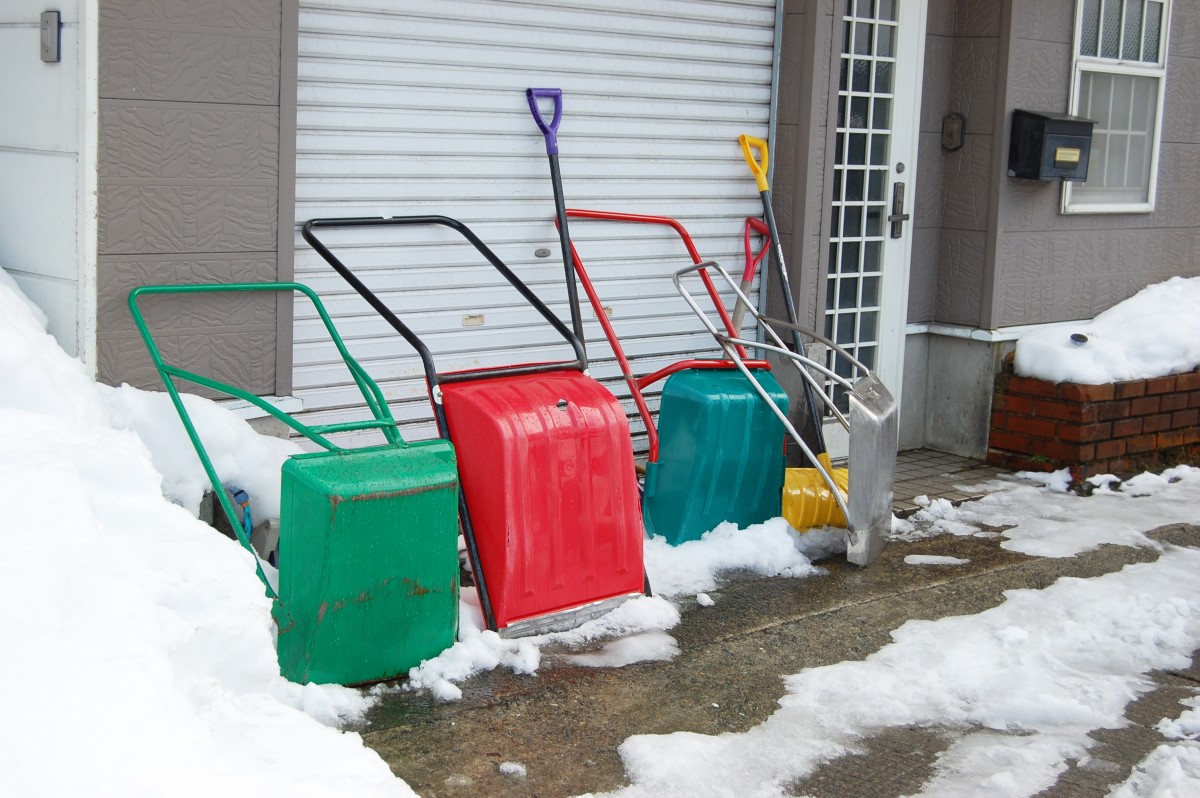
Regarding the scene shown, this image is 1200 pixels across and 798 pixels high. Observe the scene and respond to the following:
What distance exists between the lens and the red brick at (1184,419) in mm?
7840

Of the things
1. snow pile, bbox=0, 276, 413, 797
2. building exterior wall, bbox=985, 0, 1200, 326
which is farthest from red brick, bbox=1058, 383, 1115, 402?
snow pile, bbox=0, 276, 413, 797

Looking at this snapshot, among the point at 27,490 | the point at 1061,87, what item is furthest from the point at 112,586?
the point at 1061,87

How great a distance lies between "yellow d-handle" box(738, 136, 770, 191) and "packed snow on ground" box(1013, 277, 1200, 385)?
6.56 feet

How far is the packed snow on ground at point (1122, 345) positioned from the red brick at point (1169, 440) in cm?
37

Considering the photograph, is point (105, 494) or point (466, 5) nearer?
point (105, 494)

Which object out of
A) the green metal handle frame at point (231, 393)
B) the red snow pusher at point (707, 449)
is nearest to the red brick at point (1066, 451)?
the red snow pusher at point (707, 449)

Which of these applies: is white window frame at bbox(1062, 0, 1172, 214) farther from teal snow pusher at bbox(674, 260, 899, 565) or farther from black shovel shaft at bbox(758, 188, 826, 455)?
teal snow pusher at bbox(674, 260, 899, 565)

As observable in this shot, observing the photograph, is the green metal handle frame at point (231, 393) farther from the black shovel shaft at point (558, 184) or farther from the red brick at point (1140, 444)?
the red brick at point (1140, 444)

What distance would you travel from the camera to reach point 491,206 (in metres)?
5.73

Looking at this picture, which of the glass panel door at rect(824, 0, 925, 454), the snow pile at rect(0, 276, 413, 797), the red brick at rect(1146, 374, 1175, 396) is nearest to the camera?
the snow pile at rect(0, 276, 413, 797)

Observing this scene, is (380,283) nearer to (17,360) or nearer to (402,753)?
(17,360)

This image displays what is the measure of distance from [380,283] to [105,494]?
7.33 feet

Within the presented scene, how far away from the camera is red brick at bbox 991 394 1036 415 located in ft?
24.7

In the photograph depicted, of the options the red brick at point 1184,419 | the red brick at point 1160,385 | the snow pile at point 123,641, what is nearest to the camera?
the snow pile at point 123,641
